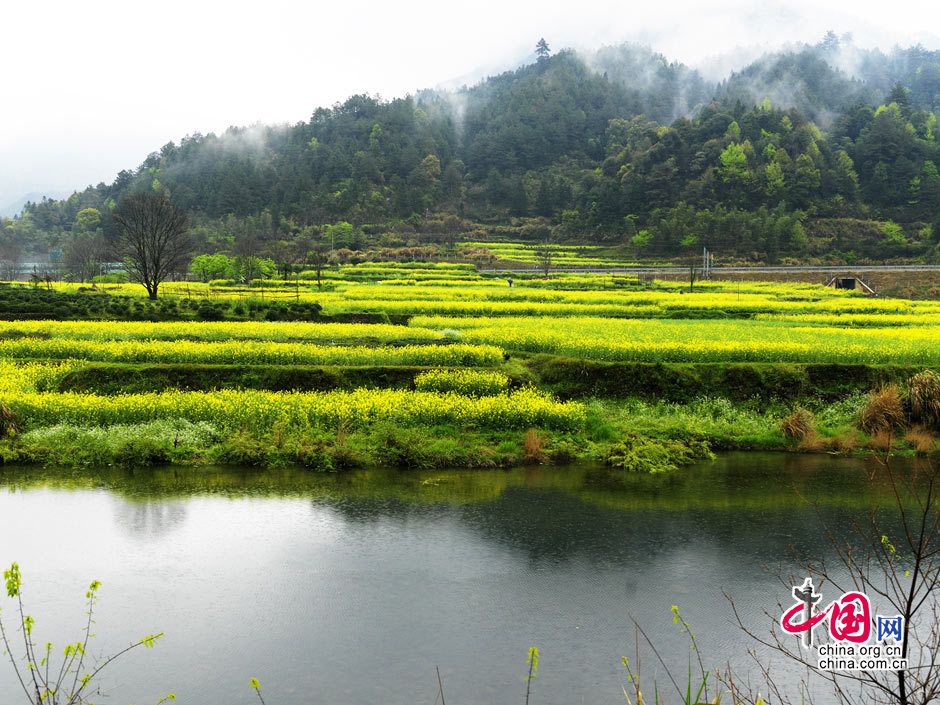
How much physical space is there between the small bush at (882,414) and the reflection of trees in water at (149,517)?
50.1ft

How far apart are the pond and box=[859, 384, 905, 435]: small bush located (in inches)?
111

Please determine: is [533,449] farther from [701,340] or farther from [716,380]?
[701,340]

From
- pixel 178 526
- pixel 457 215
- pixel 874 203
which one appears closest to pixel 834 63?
pixel 874 203

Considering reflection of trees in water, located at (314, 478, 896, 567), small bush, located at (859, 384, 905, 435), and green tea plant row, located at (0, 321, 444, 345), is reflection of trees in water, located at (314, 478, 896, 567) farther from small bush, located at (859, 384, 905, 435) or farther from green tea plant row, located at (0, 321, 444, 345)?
green tea plant row, located at (0, 321, 444, 345)

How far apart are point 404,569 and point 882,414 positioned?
511 inches

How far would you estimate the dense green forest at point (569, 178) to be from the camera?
83.1 metres

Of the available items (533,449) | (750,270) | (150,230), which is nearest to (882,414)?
(533,449)

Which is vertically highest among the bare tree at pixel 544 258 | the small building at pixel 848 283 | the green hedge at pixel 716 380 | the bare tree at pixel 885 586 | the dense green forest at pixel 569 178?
the dense green forest at pixel 569 178

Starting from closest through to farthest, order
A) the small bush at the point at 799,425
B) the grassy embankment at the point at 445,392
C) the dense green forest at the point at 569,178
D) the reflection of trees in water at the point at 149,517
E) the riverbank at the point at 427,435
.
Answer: the reflection of trees in water at the point at 149,517, the riverbank at the point at 427,435, the grassy embankment at the point at 445,392, the small bush at the point at 799,425, the dense green forest at the point at 569,178

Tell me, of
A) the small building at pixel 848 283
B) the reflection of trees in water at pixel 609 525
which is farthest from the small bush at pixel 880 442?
the small building at pixel 848 283

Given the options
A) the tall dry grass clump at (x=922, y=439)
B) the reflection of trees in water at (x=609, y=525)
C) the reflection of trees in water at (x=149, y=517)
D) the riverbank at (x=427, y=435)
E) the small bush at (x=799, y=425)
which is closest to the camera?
the reflection of trees in water at (x=609, y=525)

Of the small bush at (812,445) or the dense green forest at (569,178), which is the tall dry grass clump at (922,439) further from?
the dense green forest at (569,178)

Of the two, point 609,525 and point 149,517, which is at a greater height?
point 149,517

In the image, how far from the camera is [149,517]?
11258 millimetres
